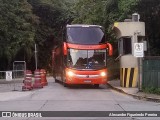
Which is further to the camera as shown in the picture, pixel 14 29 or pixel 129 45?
pixel 14 29

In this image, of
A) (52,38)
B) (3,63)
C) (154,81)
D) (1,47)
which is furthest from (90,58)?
(52,38)

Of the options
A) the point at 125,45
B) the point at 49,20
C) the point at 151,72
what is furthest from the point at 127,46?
the point at 49,20

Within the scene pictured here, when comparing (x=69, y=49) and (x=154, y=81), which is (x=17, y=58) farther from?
→ (x=154, y=81)

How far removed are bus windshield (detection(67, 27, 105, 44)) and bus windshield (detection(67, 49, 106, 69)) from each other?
0.64m

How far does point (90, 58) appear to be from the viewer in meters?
28.8

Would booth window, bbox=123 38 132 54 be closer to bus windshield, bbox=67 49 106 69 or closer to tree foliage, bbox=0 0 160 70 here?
bus windshield, bbox=67 49 106 69

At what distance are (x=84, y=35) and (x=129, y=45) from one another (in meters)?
2.99

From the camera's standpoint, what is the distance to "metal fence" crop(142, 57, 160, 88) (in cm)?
2442

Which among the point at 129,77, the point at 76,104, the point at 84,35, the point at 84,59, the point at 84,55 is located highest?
the point at 84,35

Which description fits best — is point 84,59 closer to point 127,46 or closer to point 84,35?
point 84,35

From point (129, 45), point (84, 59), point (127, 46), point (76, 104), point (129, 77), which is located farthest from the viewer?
point (127, 46)

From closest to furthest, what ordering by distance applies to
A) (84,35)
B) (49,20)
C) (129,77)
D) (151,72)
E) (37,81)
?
(151,72), (129,77), (84,35), (37,81), (49,20)

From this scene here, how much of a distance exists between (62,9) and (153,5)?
40.8m

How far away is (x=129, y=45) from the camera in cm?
2930
